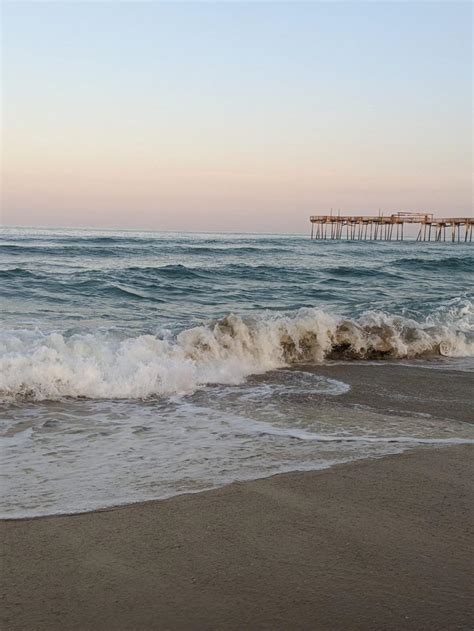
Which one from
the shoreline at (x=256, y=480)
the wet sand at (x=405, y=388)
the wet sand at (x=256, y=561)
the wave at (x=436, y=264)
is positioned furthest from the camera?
the wave at (x=436, y=264)

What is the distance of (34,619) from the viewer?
7.00 ft

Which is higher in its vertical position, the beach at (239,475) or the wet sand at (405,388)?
the beach at (239,475)

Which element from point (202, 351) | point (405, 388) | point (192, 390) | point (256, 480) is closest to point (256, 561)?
point (256, 480)

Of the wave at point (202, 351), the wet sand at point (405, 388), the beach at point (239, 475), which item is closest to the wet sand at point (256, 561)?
the beach at point (239, 475)

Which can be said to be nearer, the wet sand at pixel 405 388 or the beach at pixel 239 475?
the beach at pixel 239 475

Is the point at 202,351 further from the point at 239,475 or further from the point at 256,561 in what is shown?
the point at 256,561

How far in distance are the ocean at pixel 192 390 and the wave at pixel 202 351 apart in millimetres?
17

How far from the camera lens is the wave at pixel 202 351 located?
5879 mm

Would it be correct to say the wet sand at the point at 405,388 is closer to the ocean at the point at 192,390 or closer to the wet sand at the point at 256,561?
the ocean at the point at 192,390

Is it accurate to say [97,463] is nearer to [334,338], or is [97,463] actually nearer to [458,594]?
[458,594]

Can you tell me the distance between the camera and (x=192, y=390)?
19.9 ft

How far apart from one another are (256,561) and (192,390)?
3.55 metres

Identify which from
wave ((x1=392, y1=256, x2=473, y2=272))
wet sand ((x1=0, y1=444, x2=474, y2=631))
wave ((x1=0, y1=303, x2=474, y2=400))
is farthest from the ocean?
wave ((x1=392, y1=256, x2=473, y2=272))

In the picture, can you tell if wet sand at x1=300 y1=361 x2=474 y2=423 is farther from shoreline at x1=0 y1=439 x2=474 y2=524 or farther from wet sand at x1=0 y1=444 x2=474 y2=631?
wet sand at x1=0 y1=444 x2=474 y2=631
